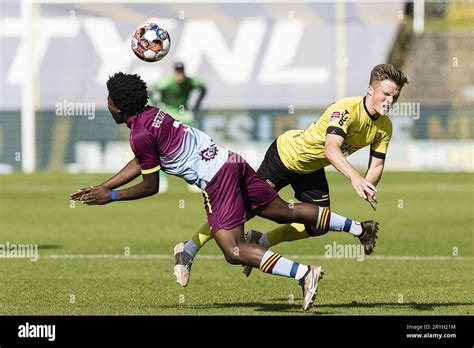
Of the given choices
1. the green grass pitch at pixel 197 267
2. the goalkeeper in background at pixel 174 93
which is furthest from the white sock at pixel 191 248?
the goalkeeper in background at pixel 174 93

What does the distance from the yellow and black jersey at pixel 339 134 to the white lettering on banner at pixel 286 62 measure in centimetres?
2905

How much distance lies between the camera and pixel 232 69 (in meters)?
40.8

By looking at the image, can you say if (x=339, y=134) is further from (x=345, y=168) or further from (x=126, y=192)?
(x=126, y=192)

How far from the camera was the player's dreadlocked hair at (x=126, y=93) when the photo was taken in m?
9.27

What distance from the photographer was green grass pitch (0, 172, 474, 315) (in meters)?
10.2

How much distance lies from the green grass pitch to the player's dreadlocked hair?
1804mm

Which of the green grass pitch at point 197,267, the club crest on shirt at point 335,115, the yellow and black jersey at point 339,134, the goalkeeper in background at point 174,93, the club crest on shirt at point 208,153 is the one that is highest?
the goalkeeper in background at point 174,93

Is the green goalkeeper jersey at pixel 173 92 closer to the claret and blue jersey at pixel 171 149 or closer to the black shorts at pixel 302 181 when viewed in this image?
the black shorts at pixel 302 181

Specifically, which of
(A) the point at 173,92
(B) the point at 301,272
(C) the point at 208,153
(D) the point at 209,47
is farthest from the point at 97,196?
(D) the point at 209,47

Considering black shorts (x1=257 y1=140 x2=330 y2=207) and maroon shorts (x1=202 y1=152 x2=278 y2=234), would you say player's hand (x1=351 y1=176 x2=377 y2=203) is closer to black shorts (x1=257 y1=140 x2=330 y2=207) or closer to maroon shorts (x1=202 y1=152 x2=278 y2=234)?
maroon shorts (x1=202 y1=152 x2=278 y2=234)

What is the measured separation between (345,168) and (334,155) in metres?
0.27

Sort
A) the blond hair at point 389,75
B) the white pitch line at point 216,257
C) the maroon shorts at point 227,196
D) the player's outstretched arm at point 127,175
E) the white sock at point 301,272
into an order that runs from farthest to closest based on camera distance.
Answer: the white pitch line at point 216,257, the blond hair at point 389,75, the player's outstretched arm at point 127,175, the maroon shorts at point 227,196, the white sock at point 301,272

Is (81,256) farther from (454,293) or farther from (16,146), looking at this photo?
(16,146)

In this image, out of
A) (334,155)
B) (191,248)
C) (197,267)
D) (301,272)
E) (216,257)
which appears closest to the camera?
(301,272)
